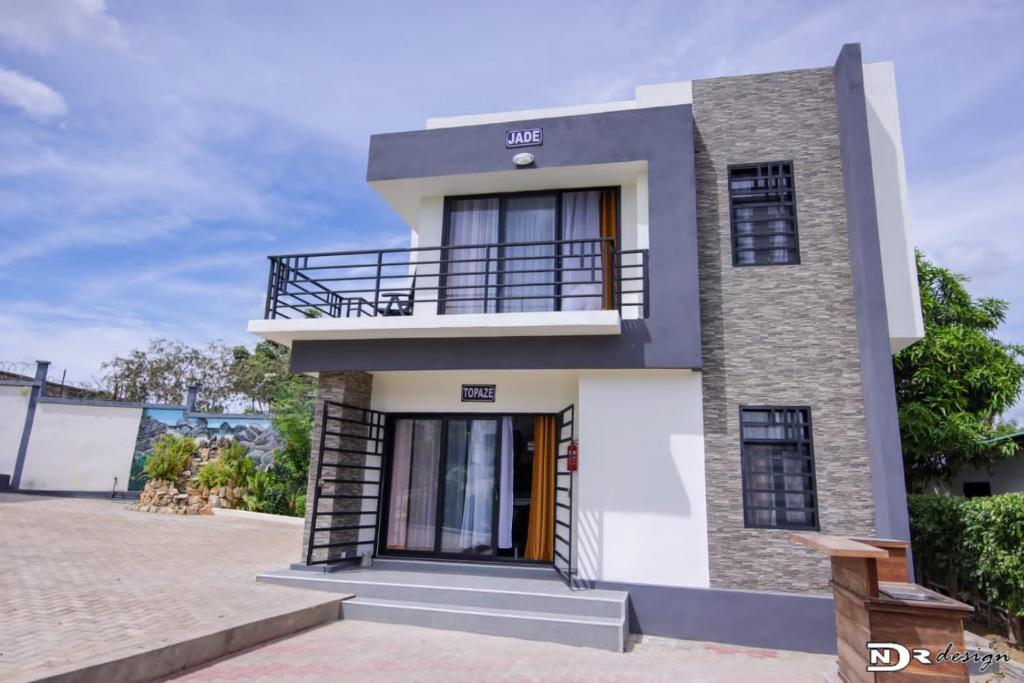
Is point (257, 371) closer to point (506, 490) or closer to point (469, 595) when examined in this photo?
point (506, 490)

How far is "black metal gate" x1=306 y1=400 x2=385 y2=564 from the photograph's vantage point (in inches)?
313

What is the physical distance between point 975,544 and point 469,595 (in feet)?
19.7

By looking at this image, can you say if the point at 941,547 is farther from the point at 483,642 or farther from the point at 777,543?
the point at 483,642

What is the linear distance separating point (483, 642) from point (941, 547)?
246 inches

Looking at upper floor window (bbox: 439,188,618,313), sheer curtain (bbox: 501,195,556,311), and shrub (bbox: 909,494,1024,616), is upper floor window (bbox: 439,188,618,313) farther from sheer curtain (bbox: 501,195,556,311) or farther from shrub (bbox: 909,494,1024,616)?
shrub (bbox: 909,494,1024,616)

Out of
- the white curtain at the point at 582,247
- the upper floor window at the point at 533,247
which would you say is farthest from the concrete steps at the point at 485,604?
the white curtain at the point at 582,247

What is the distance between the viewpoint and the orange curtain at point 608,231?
8.21 metres

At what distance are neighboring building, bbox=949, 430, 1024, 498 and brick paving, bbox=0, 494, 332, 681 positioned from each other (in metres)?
11.3

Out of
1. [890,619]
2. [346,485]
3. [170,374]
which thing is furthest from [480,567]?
[170,374]

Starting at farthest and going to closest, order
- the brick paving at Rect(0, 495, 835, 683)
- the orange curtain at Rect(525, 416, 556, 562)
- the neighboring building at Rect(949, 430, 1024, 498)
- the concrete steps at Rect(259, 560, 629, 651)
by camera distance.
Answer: the neighboring building at Rect(949, 430, 1024, 498), the orange curtain at Rect(525, 416, 556, 562), the concrete steps at Rect(259, 560, 629, 651), the brick paving at Rect(0, 495, 835, 683)

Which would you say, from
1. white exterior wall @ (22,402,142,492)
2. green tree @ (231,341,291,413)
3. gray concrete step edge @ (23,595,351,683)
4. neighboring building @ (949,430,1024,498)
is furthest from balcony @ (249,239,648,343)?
green tree @ (231,341,291,413)

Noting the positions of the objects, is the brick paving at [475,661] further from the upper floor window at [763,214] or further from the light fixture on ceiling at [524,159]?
the light fixture on ceiling at [524,159]

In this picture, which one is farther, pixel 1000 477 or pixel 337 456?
pixel 1000 477

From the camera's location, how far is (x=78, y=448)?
1689 cm
